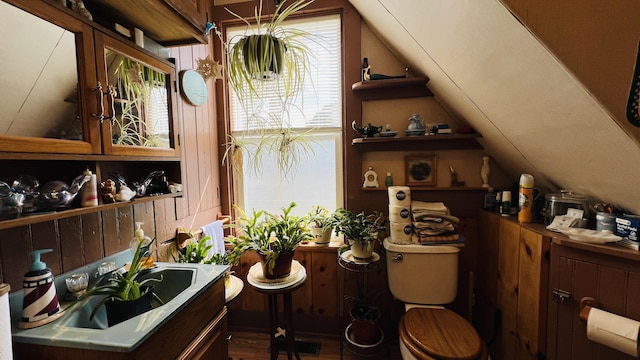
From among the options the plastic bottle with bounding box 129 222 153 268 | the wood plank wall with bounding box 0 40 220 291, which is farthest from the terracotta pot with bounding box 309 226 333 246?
the plastic bottle with bounding box 129 222 153 268

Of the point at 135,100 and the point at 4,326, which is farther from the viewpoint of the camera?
the point at 135,100

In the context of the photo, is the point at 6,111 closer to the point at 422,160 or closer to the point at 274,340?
the point at 274,340

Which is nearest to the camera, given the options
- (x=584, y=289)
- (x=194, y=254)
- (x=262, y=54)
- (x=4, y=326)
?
(x=4, y=326)

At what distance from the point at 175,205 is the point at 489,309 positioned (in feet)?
6.81

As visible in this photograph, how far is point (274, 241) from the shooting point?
1.52 m

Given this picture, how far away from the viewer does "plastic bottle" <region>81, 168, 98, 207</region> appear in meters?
0.90

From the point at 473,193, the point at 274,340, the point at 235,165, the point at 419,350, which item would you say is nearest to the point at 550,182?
the point at 473,193

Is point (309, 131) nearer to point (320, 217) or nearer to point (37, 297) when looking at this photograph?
point (320, 217)

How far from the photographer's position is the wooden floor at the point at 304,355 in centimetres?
173

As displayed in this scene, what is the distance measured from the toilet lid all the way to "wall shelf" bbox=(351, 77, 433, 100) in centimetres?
140

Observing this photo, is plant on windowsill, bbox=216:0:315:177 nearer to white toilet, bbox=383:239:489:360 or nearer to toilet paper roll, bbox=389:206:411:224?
toilet paper roll, bbox=389:206:411:224

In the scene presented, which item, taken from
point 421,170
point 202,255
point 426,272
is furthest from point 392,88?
point 202,255

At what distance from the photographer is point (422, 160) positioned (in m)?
1.85

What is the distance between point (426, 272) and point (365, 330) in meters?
0.55
